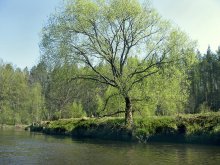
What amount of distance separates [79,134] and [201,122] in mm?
16359

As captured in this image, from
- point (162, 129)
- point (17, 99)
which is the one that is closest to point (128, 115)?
point (162, 129)

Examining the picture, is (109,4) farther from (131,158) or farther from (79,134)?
(131,158)

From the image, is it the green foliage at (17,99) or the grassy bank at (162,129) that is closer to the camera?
the grassy bank at (162,129)

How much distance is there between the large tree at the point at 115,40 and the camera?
36.2m

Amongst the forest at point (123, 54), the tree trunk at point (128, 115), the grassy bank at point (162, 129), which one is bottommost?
the grassy bank at point (162, 129)

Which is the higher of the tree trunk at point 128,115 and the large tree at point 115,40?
the large tree at point 115,40

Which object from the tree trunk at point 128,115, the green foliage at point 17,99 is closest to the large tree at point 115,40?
the tree trunk at point 128,115

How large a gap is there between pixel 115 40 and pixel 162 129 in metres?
10.4

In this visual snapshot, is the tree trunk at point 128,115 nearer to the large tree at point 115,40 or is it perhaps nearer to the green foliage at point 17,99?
the large tree at point 115,40

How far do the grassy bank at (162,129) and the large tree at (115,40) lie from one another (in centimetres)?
152

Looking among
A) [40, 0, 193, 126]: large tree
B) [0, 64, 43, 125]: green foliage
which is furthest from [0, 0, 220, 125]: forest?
[0, 64, 43, 125]: green foliage

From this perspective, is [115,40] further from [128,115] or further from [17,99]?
[17,99]

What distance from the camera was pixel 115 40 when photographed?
37.5 meters

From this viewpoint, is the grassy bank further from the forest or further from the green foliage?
the green foliage
